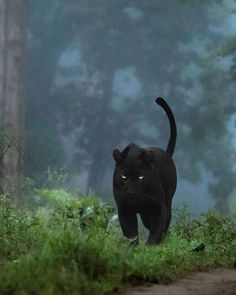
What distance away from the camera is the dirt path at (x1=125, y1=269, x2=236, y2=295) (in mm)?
3746

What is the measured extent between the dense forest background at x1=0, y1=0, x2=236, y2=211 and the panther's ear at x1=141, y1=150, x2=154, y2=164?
362 inches

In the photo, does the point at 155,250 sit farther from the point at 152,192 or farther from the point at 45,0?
the point at 45,0

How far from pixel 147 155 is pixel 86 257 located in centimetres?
231

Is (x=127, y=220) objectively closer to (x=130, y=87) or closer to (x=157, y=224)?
(x=157, y=224)

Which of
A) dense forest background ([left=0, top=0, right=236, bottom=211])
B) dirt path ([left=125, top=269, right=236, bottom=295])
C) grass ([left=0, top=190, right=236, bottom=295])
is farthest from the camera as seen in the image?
dense forest background ([left=0, top=0, right=236, bottom=211])

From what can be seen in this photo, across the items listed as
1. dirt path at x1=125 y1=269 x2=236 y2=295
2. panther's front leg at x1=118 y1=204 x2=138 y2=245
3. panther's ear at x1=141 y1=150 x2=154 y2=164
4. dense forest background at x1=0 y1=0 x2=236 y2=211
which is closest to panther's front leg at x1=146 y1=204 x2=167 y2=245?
panther's front leg at x1=118 y1=204 x2=138 y2=245

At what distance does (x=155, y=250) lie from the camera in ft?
16.0

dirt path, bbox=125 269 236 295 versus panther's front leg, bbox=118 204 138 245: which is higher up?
panther's front leg, bbox=118 204 138 245

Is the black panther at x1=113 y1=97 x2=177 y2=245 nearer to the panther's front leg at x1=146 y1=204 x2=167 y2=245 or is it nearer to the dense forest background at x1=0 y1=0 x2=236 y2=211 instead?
the panther's front leg at x1=146 y1=204 x2=167 y2=245

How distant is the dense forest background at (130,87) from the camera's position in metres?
15.4

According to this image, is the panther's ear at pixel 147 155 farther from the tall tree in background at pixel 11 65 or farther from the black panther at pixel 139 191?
the tall tree in background at pixel 11 65

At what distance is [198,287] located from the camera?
4.02 meters

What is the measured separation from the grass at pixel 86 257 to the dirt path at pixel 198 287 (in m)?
0.10

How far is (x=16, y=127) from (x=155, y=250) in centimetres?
912
